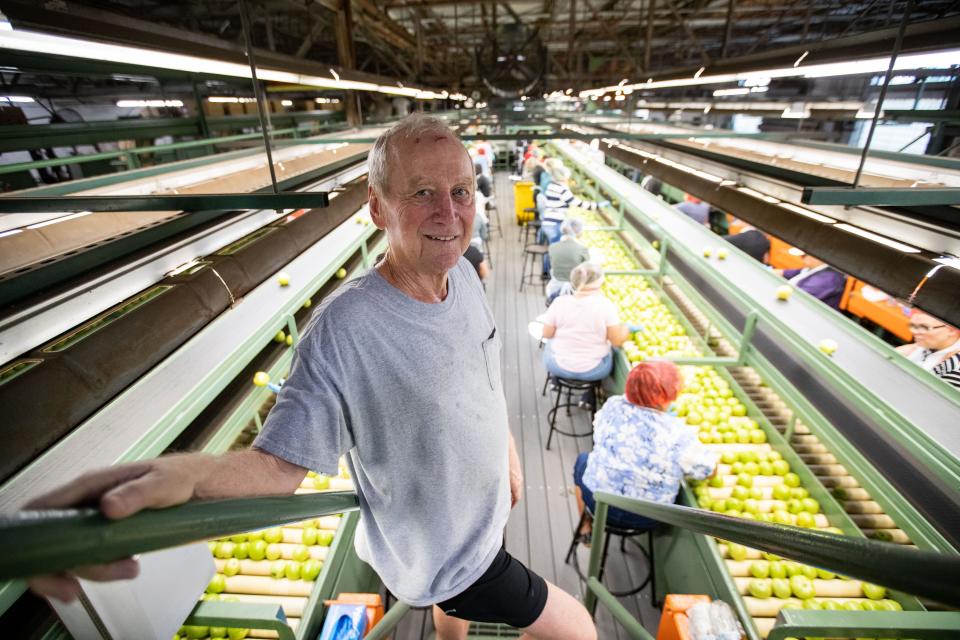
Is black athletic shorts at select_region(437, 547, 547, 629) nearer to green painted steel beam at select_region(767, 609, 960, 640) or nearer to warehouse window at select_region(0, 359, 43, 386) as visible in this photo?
green painted steel beam at select_region(767, 609, 960, 640)

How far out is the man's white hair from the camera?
1395mm

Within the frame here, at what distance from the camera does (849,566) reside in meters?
0.63

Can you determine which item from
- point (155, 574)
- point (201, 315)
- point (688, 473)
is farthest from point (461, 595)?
point (688, 473)

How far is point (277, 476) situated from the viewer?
3.30ft

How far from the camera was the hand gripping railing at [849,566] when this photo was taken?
0.54 meters

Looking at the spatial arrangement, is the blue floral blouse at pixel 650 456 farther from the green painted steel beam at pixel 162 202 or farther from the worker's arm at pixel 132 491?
the worker's arm at pixel 132 491

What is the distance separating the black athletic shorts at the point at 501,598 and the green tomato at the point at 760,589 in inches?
62.0

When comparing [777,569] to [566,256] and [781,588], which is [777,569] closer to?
[781,588]

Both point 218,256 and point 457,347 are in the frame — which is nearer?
point 457,347

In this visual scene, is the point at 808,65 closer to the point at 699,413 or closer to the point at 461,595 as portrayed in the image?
the point at 699,413

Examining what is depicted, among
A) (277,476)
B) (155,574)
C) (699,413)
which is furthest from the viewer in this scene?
(699,413)

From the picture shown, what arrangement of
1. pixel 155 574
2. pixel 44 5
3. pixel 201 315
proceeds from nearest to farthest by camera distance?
pixel 44 5 < pixel 155 574 < pixel 201 315

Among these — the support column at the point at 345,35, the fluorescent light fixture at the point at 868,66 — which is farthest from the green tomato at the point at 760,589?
the support column at the point at 345,35

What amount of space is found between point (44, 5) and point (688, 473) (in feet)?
12.7
